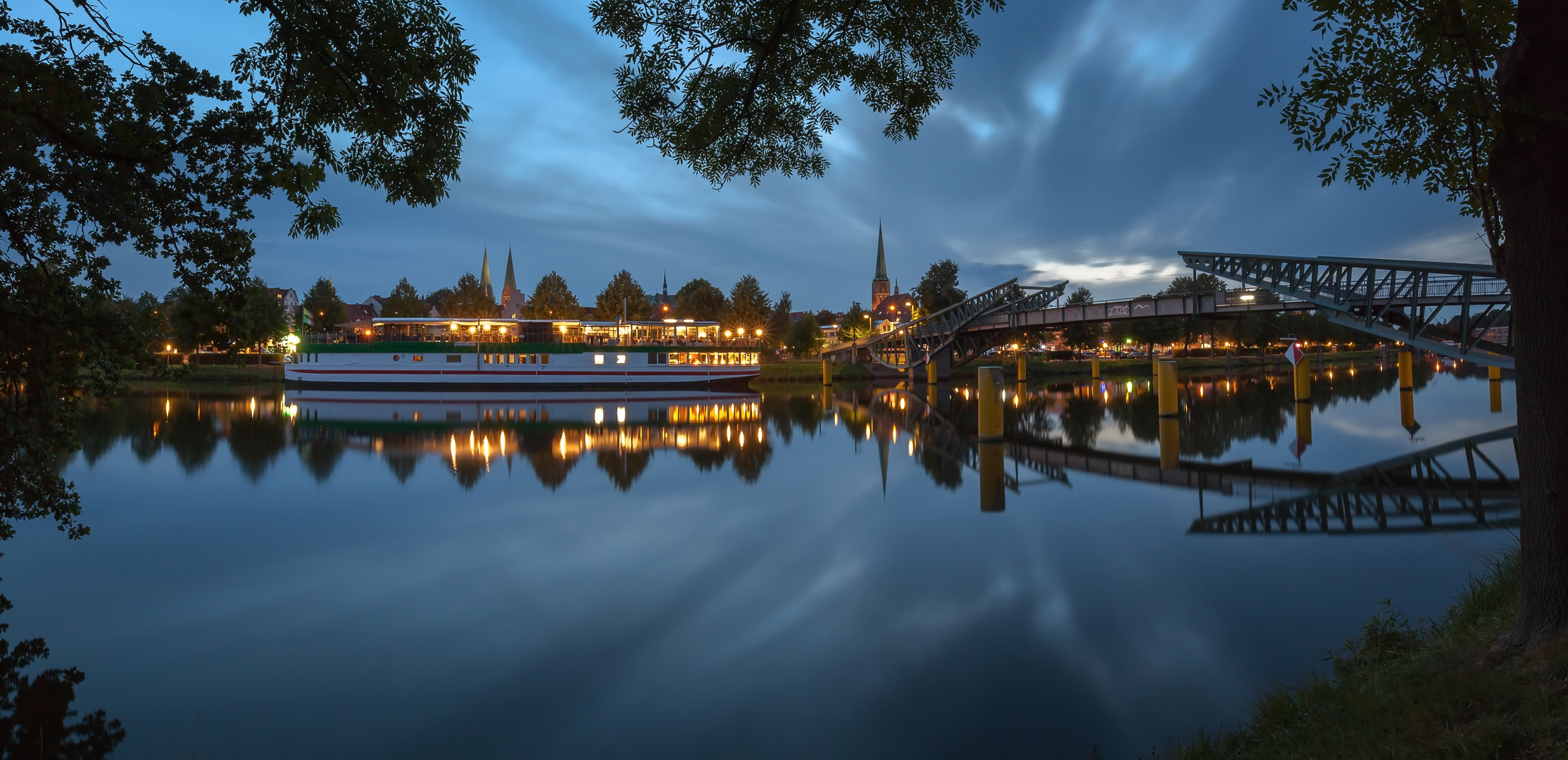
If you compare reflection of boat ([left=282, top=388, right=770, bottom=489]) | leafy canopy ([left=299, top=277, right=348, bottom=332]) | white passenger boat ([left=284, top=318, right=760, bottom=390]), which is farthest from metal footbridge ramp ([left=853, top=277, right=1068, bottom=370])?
leafy canopy ([left=299, top=277, right=348, bottom=332])

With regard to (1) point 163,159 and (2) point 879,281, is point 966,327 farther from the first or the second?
(2) point 879,281

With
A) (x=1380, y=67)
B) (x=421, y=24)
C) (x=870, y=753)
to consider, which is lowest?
(x=870, y=753)

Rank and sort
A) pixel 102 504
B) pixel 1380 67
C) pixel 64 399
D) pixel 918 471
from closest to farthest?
pixel 1380 67 → pixel 64 399 → pixel 102 504 → pixel 918 471

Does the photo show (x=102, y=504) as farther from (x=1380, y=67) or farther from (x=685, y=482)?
(x=1380, y=67)

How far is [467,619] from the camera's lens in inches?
323

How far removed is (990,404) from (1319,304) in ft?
51.0

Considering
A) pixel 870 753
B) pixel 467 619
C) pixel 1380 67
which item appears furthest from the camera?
pixel 467 619

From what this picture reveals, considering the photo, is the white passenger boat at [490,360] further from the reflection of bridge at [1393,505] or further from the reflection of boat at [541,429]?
the reflection of bridge at [1393,505]

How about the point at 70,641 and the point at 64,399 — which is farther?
the point at 70,641

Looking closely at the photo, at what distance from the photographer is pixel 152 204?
5.41 metres

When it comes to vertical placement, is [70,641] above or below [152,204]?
below

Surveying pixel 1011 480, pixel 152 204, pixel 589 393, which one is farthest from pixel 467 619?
pixel 589 393

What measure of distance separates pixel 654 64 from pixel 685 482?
12.3m

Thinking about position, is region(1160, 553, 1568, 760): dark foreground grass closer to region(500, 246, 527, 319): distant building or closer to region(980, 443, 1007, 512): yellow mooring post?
region(980, 443, 1007, 512): yellow mooring post
